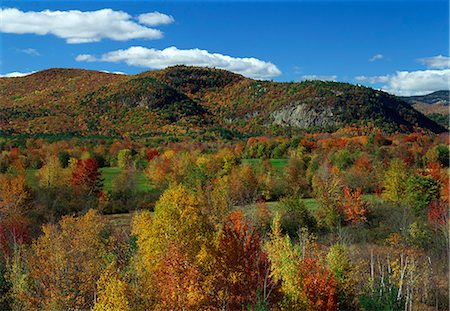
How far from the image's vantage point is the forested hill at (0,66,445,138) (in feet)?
438

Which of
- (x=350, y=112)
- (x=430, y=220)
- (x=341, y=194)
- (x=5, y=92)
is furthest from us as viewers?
(x=5, y=92)

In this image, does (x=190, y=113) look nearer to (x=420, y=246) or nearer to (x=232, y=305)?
(x=420, y=246)

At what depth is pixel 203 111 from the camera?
164875 mm

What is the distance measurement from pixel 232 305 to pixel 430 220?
35.2 metres

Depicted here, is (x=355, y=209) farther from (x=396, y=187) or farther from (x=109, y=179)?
(x=109, y=179)

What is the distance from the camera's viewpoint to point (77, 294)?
2928 cm

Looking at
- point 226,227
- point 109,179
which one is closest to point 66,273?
point 226,227

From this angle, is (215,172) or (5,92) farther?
(5,92)

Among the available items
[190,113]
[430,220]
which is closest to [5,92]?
[190,113]

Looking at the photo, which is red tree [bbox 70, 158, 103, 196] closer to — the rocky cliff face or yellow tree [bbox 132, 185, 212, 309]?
yellow tree [bbox 132, 185, 212, 309]

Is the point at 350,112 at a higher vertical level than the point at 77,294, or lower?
higher

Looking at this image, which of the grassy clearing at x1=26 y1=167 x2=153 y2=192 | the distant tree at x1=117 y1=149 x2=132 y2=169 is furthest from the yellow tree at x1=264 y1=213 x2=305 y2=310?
the distant tree at x1=117 y1=149 x2=132 y2=169

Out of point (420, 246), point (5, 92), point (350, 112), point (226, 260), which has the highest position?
point (5, 92)

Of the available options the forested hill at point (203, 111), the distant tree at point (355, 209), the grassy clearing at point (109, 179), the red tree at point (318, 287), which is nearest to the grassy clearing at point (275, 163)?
the grassy clearing at point (109, 179)
